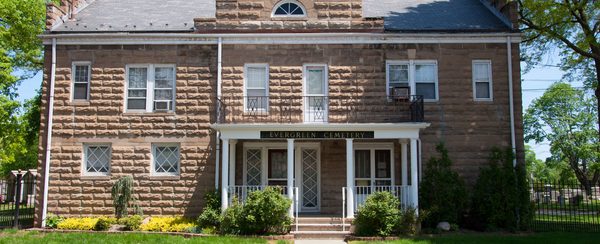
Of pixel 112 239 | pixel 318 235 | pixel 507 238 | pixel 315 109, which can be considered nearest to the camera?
pixel 112 239

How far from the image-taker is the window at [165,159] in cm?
1689

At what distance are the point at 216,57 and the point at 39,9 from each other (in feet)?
41.8

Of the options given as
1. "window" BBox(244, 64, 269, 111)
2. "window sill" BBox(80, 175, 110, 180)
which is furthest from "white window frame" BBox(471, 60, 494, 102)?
"window sill" BBox(80, 175, 110, 180)

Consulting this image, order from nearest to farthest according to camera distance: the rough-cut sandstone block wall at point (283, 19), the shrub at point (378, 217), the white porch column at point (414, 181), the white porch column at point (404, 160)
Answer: the shrub at point (378, 217), the white porch column at point (414, 181), the white porch column at point (404, 160), the rough-cut sandstone block wall at point (283, 19)

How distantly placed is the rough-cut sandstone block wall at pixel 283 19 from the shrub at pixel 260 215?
6.02 metres

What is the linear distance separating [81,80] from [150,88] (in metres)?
2.45

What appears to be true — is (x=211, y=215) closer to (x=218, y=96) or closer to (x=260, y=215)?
(x=260, y=215)

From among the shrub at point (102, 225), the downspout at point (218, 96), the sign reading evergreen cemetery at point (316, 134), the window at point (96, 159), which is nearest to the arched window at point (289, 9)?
the downspout at point (218, 96)

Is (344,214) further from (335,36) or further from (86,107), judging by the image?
(86,107)

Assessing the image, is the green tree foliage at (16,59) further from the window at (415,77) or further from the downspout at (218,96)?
the window at (415,77)

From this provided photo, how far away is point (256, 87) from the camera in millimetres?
17156

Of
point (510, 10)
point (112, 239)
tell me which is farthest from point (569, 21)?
point (112, 239)

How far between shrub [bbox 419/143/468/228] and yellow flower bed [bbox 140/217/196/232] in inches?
290

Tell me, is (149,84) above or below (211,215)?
above
